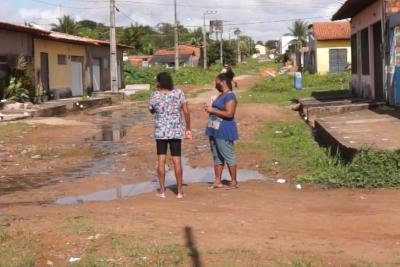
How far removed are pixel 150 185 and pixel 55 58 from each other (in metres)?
24.3

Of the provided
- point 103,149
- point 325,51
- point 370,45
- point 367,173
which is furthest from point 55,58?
point 367,173

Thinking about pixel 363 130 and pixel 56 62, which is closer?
pixel 363 130

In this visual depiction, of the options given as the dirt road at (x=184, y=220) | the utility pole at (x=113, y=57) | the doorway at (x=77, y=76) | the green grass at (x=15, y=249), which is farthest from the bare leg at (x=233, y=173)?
the utility pole at (x=113, y=57)

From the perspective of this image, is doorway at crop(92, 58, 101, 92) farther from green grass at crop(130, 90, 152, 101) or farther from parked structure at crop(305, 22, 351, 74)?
parked structure at crop(305, 22, 351, 74)

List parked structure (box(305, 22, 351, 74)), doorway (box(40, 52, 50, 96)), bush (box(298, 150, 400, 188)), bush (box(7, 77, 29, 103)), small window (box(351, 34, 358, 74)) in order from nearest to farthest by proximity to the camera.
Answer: bush (box(298, 150, 400, 188)), small window (box(351, 34, 358, 74)), bush (box(7, 77, 29, 103)), doorway (box(40, 52, 50, 96)), parked structure (box(305, 22, 351, 74))

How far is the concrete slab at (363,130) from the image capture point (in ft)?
32.2

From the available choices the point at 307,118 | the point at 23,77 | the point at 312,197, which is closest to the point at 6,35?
the point at 23,77

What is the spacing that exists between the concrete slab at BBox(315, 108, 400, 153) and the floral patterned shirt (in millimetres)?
2674

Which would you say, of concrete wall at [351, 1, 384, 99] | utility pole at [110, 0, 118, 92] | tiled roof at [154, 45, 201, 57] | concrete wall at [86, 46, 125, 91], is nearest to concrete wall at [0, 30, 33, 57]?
→ utility pole at [110, 0, 118, 92]

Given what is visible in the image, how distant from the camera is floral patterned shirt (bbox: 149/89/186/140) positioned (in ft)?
26.7

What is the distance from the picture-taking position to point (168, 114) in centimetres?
815

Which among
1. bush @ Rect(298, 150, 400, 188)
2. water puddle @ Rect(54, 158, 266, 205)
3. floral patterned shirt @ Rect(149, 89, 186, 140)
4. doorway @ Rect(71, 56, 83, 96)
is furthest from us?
doorway @ Rect(71, 56, 83, 96)

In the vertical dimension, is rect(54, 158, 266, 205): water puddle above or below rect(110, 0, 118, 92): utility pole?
below

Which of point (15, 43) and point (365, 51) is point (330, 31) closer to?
point (365, 51)
